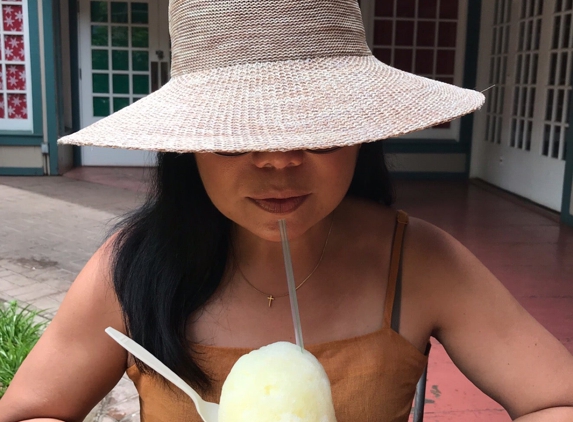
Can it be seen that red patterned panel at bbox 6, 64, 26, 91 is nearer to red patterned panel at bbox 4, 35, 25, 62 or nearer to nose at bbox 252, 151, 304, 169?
red patterned panel at bbox 4, 35, 25, 62

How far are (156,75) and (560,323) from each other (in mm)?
6382

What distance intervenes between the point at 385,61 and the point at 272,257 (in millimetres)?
6702

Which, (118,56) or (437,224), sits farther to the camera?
(118,56)

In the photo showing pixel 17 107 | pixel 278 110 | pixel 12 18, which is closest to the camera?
pixel 278 110

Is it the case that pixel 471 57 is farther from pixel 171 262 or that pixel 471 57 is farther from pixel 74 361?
pixel 74 361

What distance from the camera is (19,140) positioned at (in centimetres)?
726

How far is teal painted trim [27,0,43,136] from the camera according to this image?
700 centimetres

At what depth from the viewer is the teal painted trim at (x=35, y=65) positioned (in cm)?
700

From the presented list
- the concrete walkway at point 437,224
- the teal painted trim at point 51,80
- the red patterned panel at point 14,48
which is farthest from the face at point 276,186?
the red patterned panel at point 14,48

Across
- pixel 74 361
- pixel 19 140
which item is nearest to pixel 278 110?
pixel 74 361

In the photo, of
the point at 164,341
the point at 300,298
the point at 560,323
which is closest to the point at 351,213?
the point at 300,298

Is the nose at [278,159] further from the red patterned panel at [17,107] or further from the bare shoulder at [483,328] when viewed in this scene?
the red patterned panel at [17,107]

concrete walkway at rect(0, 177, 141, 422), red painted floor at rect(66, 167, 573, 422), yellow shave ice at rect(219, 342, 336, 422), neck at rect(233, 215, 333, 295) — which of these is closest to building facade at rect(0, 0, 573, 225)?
red painted floor at rect(66, 167, 573, 422)

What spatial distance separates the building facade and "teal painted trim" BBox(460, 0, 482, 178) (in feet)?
0.04
